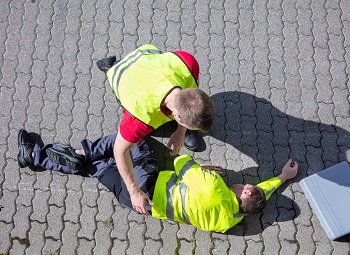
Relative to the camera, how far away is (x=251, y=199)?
14.5 ft

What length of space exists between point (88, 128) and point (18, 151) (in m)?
0.73

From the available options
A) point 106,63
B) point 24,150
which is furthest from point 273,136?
point 24,150

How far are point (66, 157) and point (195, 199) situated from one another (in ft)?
4.32

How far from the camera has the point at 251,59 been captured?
538 cm

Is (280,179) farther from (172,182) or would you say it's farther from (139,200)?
(139,200)

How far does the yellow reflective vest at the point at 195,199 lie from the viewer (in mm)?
4293

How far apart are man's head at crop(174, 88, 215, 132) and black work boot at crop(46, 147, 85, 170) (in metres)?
1.56

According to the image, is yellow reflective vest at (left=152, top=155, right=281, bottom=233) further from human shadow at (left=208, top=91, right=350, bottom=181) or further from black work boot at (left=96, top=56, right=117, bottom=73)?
black work boot at (left=96, top=56, right=117, bottom=73)

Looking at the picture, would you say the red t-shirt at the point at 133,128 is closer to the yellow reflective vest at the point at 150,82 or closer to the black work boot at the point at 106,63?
the yellow reflective vest at the point at 150,82

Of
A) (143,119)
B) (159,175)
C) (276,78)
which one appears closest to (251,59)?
(276,78)

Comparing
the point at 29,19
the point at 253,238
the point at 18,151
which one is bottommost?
the point at 253,238

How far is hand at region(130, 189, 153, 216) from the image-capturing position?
13.9 feet

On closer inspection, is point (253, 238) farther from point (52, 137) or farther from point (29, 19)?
point (29, 19)

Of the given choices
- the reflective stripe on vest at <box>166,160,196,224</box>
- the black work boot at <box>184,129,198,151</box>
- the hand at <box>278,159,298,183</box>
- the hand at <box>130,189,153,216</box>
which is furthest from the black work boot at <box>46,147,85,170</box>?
the hand at <box>278,159,298,183</box>
